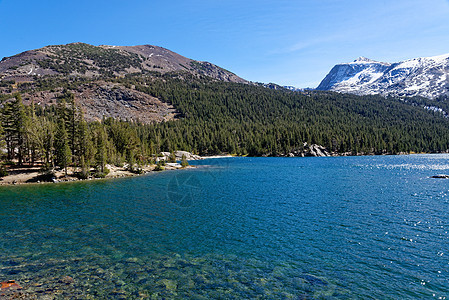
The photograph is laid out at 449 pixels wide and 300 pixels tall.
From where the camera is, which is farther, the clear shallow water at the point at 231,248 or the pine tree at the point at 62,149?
the pine tree at the point at 62,149

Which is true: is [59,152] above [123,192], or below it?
above

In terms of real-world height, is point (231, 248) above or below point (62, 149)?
below

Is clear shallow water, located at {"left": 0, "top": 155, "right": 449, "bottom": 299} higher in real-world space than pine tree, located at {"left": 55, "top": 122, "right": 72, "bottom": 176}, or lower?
lower

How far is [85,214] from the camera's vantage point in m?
36.5

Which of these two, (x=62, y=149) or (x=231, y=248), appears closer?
(x=231, y=248)

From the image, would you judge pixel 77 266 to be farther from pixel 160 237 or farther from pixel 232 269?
pixel 232 269

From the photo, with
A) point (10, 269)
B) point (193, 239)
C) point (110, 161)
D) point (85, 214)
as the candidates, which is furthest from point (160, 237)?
point (110, 161)

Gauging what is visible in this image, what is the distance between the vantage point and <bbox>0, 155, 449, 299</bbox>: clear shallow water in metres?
17.1

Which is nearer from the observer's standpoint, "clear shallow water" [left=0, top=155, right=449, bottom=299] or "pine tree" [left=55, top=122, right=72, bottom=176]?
"clear shallow water" [left=0, top=155, right=449, bottom=299]

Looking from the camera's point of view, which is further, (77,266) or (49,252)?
(49,252)

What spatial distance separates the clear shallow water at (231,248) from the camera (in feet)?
56.1

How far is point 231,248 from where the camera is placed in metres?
24.0

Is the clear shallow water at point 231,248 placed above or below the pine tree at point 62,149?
below

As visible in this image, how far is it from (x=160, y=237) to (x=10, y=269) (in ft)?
39.6
